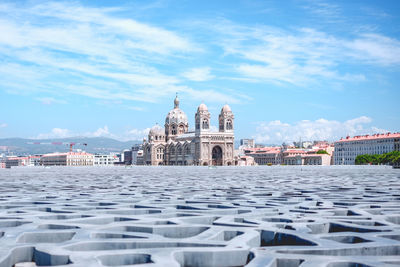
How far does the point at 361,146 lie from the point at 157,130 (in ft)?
178

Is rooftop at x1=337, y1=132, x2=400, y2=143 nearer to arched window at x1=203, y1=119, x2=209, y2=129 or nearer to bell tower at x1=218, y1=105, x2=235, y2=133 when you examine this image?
bell tower at x1=218, y1=105, x2=235, y2=133

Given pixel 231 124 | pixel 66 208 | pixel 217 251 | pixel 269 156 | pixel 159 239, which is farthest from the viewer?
pixel 269 156

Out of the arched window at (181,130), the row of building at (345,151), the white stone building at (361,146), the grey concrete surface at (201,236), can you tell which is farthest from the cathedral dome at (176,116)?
the grey concrete surface at (201,236)

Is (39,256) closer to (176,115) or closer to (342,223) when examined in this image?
(342,223)

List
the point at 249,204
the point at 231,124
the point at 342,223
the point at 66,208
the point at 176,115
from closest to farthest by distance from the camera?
1. the point at 342,223
2. the point at 66,208
3. the point at 249,204
4. the point at 231,124
5. the point at 176,115

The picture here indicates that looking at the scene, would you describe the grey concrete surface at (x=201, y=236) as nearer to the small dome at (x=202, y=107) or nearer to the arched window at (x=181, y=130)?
the small dome at (x=202, y=107)

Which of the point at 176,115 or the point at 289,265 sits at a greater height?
the point at 176,115

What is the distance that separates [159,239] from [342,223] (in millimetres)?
3067

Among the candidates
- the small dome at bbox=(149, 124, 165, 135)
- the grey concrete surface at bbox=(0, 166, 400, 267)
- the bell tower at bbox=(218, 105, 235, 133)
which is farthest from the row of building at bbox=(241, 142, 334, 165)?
the grey concrete surface at bbox=(0, 166, 400, 267)

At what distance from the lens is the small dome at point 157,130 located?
145875 mm

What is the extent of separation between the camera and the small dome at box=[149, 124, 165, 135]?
146 metres

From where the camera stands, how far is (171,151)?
139m

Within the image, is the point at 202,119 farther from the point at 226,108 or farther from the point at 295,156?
the point at 295,156

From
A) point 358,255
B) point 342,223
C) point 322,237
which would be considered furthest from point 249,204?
point 358,255
